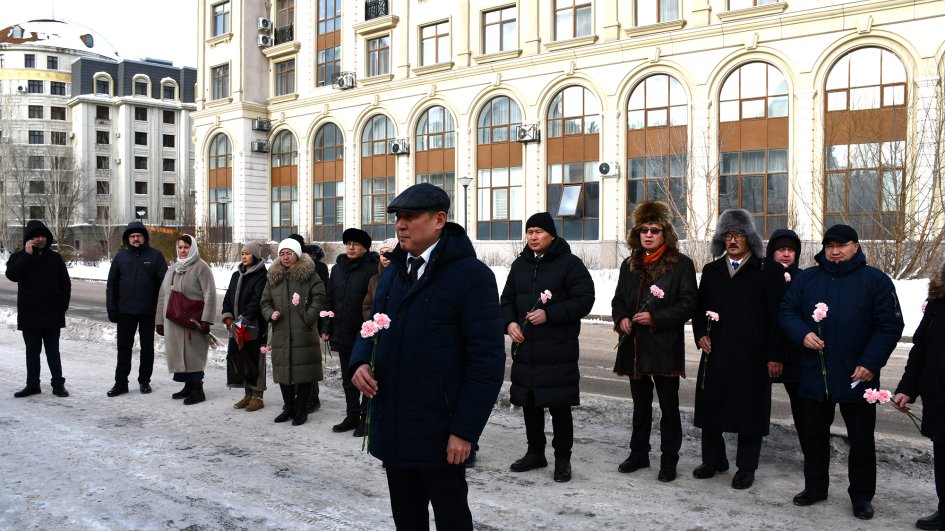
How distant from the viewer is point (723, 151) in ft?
100

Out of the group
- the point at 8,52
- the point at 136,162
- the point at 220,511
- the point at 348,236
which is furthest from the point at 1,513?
the point at 8,52

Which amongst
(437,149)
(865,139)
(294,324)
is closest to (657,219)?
(294,324)

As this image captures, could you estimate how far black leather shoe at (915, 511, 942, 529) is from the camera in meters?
4.68

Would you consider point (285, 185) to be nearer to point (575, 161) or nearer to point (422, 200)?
point (575, 161)

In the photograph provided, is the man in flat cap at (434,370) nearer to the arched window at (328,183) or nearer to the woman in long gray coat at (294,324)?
the woman in long gray coat at (294,324)

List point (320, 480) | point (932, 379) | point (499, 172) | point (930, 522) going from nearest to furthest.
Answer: point (932, 379) → point (930, 522) → point (320, 480) → point (499, 172)

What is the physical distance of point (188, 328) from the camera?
8617 mm

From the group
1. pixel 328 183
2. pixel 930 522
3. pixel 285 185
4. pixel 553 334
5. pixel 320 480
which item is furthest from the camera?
pixel 285 185

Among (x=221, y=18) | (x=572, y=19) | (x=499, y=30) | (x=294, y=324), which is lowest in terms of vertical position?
(x=294, y=324)

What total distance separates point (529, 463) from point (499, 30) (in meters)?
32.6

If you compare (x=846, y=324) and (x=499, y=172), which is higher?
(x=499, y=172)

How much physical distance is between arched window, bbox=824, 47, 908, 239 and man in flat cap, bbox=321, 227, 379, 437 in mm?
20832

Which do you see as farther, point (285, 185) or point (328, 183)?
point (285, 185)

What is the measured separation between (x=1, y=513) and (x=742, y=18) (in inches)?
1174
